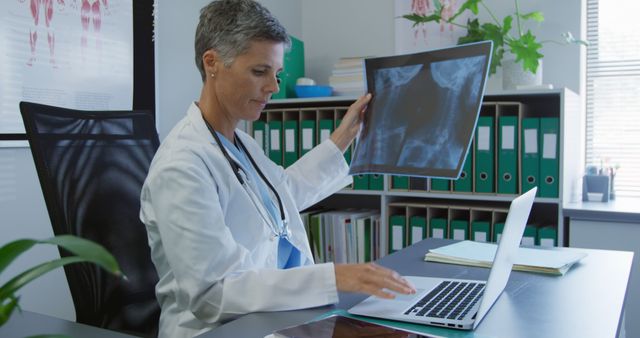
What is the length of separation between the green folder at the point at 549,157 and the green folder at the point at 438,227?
1.41 feet

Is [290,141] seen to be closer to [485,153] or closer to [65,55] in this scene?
[485,153]

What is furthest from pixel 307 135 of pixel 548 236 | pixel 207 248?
pixel 207 248

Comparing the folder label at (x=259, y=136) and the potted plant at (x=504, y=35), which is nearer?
the potted plant at (x=504, y=35)

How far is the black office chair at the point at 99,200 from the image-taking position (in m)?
1.23

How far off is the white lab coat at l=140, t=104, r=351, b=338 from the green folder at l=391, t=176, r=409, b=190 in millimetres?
1396

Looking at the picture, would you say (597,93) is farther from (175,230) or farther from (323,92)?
(175,230)

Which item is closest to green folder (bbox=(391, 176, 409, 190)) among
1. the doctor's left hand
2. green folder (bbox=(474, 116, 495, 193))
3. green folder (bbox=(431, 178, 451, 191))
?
green folder (bbox=(431, 178, 451, 191))

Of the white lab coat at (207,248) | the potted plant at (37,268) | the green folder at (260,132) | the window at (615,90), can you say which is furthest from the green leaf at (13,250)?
the window at (615,90)

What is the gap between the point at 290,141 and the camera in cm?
286

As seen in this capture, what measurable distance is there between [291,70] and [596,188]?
5.20 ft

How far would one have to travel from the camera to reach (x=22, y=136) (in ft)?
6.73

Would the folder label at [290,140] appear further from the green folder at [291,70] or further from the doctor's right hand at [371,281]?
the doctor's right hand at [371,281]

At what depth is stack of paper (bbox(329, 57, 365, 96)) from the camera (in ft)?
9.62

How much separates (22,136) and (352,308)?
60.4 inches
